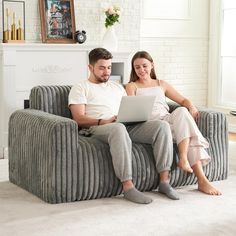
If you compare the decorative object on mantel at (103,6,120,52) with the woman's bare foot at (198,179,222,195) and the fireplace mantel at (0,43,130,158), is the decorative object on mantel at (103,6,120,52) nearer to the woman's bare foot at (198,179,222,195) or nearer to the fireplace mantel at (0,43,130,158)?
the fireplace mantel at (0,43,130,158)

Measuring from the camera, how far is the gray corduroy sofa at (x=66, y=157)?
12.4 feet

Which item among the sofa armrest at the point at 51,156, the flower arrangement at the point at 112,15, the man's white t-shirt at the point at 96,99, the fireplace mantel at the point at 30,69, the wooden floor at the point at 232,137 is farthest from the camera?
the wooden floor at the point at 232,137

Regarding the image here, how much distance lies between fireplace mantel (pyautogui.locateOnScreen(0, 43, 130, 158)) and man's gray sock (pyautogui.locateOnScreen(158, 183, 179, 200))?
81.2 inches

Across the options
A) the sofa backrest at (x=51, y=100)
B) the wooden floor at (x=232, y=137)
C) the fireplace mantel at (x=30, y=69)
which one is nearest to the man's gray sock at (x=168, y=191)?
the sofa backrest at (x=51, y=100)

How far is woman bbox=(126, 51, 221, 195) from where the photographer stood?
411 cm

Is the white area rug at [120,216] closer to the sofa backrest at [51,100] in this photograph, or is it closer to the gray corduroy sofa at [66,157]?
the gray corduroy sofa at [66,157]

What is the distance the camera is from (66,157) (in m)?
3.78

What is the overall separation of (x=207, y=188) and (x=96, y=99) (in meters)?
0.99

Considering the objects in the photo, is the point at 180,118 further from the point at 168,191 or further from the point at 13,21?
the point at 13,21

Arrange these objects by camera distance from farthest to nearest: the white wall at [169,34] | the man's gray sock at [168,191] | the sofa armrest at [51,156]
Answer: the white wall at [169,34]
the man's gray sock at [168,191]
the sofa armrest at [51,156]

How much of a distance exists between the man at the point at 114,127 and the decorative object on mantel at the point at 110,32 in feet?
5.55

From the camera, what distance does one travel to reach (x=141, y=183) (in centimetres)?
405

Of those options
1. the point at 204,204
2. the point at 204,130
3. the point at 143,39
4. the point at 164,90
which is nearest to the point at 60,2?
the point at 143,39

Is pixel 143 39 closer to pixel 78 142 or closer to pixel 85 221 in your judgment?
pixel 78 142
